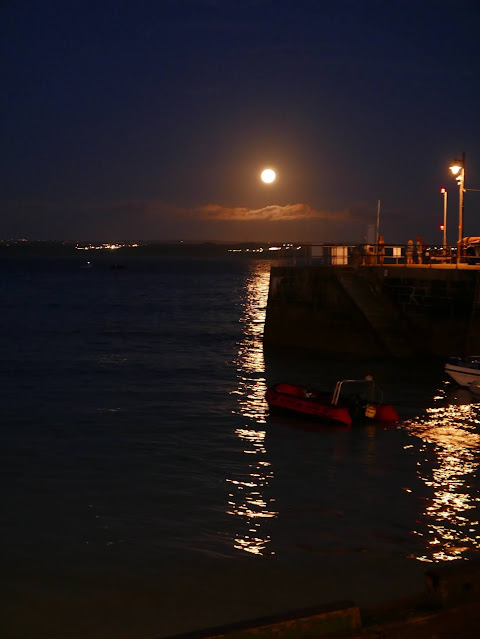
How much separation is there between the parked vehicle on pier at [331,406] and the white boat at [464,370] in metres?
4.02

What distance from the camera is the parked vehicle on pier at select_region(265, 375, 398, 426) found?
1950 cm

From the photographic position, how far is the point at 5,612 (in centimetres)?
985

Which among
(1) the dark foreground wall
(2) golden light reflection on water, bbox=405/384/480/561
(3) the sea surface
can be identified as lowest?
(3) the sea surface

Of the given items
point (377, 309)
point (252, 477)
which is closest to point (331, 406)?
point (252, 477)

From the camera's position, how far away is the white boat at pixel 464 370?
2383 centimetres

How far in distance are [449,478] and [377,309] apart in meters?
14.2

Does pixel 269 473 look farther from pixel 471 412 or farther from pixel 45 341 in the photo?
pixel 45 341

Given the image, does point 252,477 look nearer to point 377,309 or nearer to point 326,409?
point 326,409

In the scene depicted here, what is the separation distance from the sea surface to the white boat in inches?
18.9

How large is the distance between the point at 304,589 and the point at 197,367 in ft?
70.0

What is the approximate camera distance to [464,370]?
78.7 ft

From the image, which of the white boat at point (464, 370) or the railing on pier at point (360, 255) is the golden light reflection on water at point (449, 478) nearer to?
the white boat at point (464, 370)

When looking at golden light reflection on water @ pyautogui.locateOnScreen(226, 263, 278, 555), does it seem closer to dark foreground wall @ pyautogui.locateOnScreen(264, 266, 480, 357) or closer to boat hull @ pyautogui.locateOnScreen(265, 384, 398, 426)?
boat hull @ pyautogui.locateOnScreen(265, 384, 398, 426)

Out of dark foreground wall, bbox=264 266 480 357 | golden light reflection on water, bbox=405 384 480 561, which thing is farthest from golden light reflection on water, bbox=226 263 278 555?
dark foreground wall, bbox=264 266 480 357
